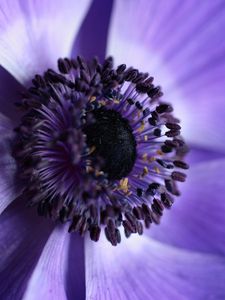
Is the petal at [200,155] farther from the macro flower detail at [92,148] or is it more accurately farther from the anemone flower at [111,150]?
the macro flower detail at [92,148]

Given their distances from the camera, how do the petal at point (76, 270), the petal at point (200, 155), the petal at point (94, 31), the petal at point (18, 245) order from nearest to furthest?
1. the petal at point (18, 245)
2. the petal at point (76, 270)
3. the petal at point (94, 31)
4. the petal at point (200, 155)

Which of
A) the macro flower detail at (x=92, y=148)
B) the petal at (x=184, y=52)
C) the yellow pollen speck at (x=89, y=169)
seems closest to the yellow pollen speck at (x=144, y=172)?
the macro flower detail at (x=92, y=148)

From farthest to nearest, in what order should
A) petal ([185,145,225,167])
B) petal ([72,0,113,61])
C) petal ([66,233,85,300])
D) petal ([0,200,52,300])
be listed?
petal ([185,145,225,167])
petal ([72,0,113,61])
petal ([66,233,85,300])
petal ([0,200,52,300])

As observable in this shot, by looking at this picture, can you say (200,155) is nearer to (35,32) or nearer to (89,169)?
(89,169)

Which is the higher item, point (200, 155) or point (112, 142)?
point (112, 142)

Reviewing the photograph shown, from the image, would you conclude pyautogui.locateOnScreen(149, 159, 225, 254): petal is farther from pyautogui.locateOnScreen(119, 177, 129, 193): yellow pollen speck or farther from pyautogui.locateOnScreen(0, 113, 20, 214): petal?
pyautogui.locateOnScreen(0, 113, 20, 214): petal

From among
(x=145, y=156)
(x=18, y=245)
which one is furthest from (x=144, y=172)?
(x=18, y=245)

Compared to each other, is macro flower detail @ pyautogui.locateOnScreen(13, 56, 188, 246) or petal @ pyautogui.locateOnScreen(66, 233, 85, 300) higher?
macro flower detail @ pyautogui.locateOnScreen(13, 56, 188, 246)

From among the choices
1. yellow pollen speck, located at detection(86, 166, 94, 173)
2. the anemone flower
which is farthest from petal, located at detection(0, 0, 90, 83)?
yellow pollen speck, located at detection(86, 166, 94, 173)
